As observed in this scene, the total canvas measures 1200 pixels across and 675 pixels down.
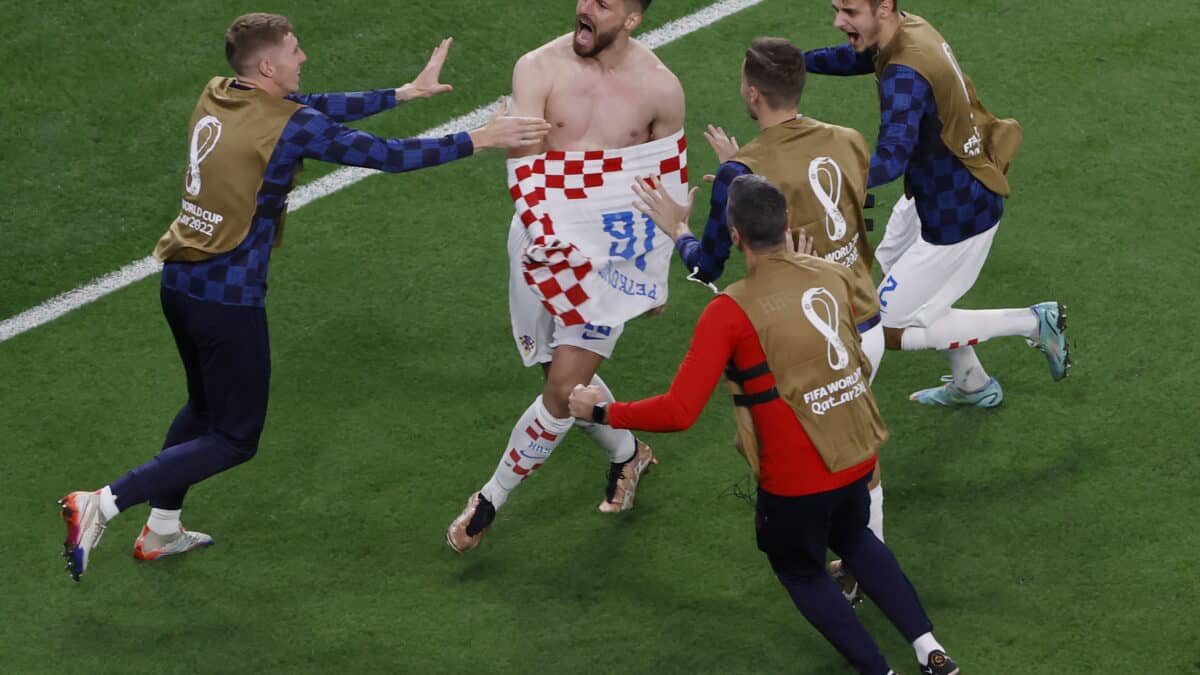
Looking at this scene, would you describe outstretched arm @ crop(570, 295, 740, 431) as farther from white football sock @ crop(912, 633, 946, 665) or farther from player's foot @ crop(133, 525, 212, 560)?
player's foot @ crop(133, 525, 212, 560)

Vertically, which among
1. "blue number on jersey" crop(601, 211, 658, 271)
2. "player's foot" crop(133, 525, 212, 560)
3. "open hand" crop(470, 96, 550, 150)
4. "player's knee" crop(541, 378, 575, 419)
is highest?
"open hand" crop(470, 96, 550, 150)

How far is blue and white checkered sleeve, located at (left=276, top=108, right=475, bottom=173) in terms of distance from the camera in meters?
6.54

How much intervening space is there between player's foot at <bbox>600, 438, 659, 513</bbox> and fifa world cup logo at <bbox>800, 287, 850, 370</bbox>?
6.32ft

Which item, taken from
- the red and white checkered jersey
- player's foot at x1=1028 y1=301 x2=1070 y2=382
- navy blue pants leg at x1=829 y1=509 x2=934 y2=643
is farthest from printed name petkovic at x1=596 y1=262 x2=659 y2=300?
player's foot at x1=1028 y1=301 x2=1070 y2=382

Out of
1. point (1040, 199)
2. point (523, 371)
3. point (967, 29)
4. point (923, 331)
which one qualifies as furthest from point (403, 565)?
point (967, 29)

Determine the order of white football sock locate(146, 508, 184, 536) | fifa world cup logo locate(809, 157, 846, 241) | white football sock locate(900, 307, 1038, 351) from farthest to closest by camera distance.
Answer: white football sock locate(900, 307, 1038, 351), white football sock locate(146, 508, 184, 536), fifa world cup logo locate(809, 157, 846, 241)

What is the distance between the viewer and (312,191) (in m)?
9.74

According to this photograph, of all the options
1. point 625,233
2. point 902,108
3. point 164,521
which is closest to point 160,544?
point 164,521

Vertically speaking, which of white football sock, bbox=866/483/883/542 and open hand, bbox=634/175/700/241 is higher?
open hand, bbox=634/175/700/241

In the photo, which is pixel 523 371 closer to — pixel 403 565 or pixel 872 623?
pixel 403 565

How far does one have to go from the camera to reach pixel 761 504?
6105 millimetres

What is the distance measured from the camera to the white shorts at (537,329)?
7.13 m

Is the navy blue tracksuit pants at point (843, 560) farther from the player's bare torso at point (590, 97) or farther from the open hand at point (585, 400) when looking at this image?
the player's bare torso at point (590, 97)

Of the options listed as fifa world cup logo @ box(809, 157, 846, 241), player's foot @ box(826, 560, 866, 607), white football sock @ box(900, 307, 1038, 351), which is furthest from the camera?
white football sock @ box(900, 307, 1038, 351)
